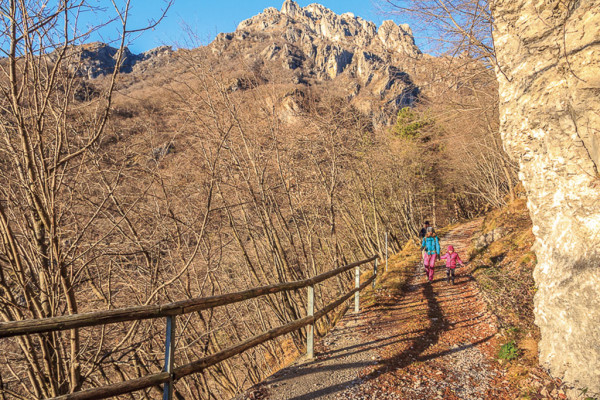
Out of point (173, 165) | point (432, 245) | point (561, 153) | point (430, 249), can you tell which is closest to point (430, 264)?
point (430, 249)

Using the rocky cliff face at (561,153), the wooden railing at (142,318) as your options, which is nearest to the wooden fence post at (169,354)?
the wooden railing at (142,318)

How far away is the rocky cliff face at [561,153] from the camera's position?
11.6 feet

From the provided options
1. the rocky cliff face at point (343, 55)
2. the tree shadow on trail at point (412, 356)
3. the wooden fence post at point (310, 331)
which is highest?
the rocky cliff face at point (343, 55)

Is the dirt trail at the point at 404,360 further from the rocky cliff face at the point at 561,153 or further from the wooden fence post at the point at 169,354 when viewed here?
the wooden fence post at the point at 169,354

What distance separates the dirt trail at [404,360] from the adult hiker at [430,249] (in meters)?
2.20

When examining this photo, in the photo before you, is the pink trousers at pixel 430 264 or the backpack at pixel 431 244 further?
the pink trousers at pixel 430 264

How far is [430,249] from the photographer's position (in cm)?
955

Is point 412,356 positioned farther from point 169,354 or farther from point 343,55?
point 343,55

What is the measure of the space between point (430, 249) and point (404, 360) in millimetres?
5355

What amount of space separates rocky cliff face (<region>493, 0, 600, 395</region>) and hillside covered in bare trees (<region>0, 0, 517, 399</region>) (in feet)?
8.97

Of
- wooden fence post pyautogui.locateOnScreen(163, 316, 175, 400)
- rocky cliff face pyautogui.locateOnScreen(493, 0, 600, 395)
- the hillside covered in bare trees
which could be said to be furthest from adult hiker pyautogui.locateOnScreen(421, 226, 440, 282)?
wooden fence post pyautogui.locateOnScreen(163, 316, 175, 400)

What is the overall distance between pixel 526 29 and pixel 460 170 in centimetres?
2359

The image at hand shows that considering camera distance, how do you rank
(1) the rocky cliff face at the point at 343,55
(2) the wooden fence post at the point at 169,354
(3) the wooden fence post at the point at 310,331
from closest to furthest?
1. (2) the wooden fence post at the point at 169,354
2. (3) the wooden fence post at the point at 310,331
3. (1) the rocky cliff face at the point at 343,55

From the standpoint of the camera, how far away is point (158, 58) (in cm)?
775
